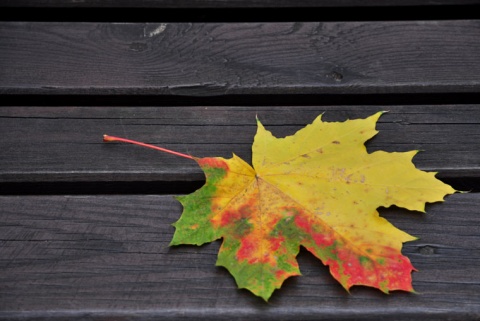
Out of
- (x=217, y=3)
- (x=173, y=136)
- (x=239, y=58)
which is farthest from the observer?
(x=217, y=3)

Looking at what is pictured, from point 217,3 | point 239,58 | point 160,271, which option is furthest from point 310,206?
point 217,3

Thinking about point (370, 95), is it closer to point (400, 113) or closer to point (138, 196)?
point (400, 113)

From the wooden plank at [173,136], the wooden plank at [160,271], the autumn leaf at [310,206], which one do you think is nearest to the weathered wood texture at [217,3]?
the wooden plank at [173,136]

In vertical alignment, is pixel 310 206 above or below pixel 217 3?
below

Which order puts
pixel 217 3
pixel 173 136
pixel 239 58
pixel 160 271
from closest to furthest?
pixel 160 271
pixel 173 136
pixel 239 58
pixel 217 3

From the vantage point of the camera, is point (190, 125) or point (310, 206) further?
point (190, 125)

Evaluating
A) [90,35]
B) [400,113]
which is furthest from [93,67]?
[400,113]

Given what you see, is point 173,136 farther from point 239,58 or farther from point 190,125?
point 239,58
